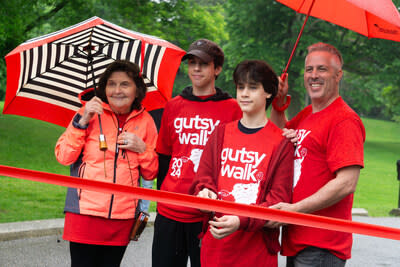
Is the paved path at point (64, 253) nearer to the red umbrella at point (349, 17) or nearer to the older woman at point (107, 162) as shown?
the older woman at point (107, 162)

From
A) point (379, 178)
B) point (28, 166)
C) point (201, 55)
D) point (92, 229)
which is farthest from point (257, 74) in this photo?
point (379, 178)

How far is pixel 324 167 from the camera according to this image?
2.75m

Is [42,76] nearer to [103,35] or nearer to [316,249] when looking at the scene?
[103,35]

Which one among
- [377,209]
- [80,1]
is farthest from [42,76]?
[80,1]

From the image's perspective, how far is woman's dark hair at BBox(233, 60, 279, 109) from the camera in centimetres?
287

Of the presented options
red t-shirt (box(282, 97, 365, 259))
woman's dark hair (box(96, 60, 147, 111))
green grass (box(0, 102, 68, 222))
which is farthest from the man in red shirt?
green grass (box(0, 102, 68, 222))

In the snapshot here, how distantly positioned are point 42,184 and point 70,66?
819cm

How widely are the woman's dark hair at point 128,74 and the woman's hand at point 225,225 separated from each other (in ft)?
4.00

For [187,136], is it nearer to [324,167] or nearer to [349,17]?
[324,167]

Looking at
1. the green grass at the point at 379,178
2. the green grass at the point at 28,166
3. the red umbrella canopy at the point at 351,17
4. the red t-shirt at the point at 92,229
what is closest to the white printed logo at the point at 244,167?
the red t-shirt at the point at 92,229

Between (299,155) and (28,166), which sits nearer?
(299,155)

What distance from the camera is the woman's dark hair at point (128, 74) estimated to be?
345 cm

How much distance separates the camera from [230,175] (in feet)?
9.15

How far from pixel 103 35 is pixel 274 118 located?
1.42 meters
